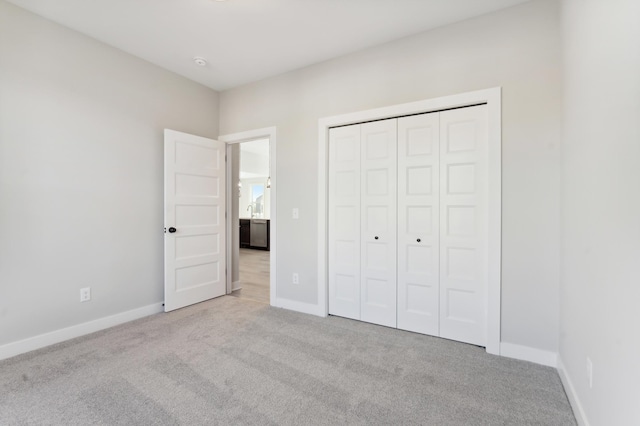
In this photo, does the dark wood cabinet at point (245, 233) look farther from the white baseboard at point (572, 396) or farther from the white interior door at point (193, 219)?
the white baseboard at point (572, 396)

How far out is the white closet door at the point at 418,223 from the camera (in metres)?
2.53

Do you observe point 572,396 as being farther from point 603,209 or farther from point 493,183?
point 493,183

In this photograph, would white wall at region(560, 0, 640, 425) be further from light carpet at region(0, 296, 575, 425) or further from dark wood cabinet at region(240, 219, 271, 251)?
dark wood cabinet at region(240, 219, 271, 251)

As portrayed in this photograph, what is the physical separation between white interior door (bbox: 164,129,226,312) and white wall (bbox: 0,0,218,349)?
0.58ft

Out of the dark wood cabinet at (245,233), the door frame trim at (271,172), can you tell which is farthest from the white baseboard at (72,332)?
the dark wood cabinet at (245,233)

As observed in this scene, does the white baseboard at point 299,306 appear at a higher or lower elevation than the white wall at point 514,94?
lower

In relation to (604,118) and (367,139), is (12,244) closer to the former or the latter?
(367,139)

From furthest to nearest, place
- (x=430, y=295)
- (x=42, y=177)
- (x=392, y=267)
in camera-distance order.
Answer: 1. (x=392, y=267)
2. (x=430, y=295)
3. (x=42, y=177)

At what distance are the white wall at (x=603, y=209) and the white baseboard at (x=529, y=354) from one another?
0.21m

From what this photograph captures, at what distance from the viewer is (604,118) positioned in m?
1.28

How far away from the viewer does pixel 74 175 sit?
8.37 ft

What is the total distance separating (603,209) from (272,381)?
2.08 meters

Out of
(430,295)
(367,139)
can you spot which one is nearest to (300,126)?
(367,139)

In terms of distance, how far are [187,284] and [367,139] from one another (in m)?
2.68
